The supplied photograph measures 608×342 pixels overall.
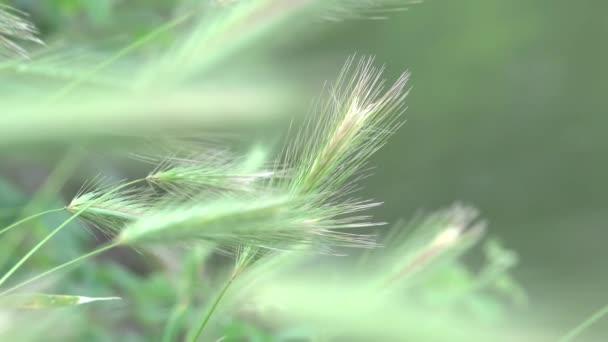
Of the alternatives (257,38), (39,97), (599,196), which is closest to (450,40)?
(599,196)

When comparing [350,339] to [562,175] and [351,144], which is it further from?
[562,175]

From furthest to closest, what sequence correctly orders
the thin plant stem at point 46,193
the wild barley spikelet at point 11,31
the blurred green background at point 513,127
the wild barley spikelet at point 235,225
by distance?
the blurred green background at point 513,127
the thin plant stem at point 46,193
the wild barley spikelet at point 11,31
the wild barley spikelet at point 235,225

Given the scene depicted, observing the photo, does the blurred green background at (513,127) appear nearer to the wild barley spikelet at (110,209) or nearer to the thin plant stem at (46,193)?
the thin plant stem at (46,193)

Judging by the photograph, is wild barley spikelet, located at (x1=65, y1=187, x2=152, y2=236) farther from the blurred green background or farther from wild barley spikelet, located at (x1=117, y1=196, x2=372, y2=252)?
the blurred green background

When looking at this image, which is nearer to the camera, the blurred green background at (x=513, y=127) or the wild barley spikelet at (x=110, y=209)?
the wild barley spikelet at (x=110, y=209)

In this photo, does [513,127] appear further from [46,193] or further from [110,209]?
[110,209]

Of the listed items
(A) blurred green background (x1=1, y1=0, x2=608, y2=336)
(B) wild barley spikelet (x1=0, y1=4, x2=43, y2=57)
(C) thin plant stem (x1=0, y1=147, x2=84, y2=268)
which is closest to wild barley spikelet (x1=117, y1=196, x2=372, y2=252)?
(B) wild barley spikelet (x1=0, y1=4, x2=43, y2=57)

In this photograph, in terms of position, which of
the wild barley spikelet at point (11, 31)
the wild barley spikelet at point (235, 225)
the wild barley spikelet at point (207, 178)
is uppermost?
the wild barley spikelet at point (11, 31)

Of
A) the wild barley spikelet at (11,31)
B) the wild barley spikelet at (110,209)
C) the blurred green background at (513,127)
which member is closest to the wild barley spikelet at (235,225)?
the wild barley spikelet at (110,209)

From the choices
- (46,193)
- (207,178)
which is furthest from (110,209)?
(46,193)

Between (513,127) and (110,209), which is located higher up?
(513,127)
